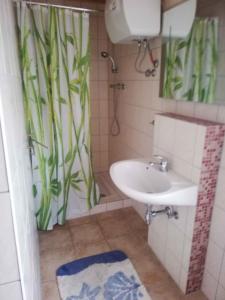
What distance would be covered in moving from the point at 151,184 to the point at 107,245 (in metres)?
0.77

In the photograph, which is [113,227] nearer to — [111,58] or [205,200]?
[205,200]

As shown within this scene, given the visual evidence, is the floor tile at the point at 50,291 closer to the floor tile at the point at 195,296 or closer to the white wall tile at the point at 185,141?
the floor tile at the point at 195,296

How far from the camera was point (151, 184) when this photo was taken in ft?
5.61

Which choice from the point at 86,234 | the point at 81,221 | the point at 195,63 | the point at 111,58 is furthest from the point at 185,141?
the point at 111,58

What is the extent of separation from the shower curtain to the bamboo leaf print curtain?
2.48 feet

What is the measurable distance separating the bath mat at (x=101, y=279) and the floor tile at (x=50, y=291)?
0.03 meters

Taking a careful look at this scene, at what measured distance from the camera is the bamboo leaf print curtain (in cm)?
132

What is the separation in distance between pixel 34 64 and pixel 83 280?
5.63 feet

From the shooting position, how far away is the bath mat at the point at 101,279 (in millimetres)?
1570

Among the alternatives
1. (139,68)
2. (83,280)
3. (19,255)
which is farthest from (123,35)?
(83,280)

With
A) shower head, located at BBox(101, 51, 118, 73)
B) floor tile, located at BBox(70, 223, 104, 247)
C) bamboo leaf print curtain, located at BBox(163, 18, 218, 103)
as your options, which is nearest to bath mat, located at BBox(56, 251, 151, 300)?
floor tile, located at BBox(70, 223, 104, 247)

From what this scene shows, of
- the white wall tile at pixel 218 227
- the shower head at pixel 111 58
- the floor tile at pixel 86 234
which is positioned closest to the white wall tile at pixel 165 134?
the white wall tile at pixel 218 227

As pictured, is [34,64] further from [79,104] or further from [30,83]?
[79,104]

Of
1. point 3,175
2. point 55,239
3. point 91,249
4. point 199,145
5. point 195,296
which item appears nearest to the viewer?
point 3,175
